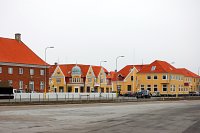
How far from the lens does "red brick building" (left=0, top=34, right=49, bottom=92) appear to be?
84875 mm

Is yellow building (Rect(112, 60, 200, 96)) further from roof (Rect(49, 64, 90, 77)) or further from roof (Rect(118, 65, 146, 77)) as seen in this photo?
roof (Rect(49, 64, 90, 77))

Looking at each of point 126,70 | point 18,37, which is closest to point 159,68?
point 126,70

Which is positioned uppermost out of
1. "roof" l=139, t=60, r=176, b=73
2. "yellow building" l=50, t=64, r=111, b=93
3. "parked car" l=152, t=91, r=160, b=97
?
"roof" l=139, t=60, r=176, b=73

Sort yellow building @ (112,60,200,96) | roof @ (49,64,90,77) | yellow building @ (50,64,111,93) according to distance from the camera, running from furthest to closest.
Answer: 1. roof @ (49,64,90,77)
2. yellow building @ (112,60,200,96)
3. yellow building @ (50,64,111,93)

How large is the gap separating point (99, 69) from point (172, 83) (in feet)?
79.8

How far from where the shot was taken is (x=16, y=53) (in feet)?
297

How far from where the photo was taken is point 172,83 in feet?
390

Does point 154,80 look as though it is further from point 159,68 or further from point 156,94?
point 156,94

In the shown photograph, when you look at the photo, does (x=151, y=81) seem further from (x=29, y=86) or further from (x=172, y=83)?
(x=29, y=86)

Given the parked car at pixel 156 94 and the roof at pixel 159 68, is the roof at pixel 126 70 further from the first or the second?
the parked car at pixel 156 94

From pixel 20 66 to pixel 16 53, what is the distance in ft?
13.8

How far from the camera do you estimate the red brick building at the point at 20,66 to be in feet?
278

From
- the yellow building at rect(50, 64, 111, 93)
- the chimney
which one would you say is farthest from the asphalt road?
the yellow building at rect(50, 64, 111, 93)

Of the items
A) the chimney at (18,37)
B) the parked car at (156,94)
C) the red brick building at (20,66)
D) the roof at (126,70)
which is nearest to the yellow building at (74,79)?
the roof at (126,70)
